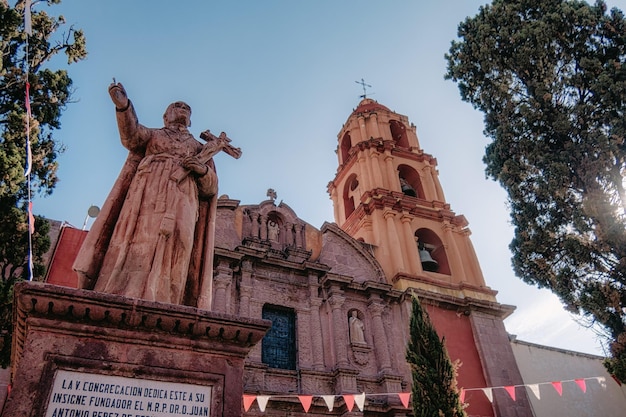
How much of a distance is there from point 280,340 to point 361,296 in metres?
2.99

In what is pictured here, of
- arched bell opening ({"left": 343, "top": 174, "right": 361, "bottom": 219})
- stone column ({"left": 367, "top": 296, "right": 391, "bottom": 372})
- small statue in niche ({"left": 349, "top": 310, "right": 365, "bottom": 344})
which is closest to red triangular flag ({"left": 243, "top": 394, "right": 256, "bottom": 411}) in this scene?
small statue in niche ({"left": 349, "top": 310, "right": 365, "bottom": 344})

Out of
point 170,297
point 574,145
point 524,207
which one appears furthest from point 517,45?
point 170,297

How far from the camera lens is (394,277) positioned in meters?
15.0

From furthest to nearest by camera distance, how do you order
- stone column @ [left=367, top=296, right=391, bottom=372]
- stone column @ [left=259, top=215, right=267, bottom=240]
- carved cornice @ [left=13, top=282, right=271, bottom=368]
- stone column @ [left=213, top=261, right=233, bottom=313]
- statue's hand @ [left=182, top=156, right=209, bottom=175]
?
stone column @ [left=259, top=215, right=267, bottom=240], stone column @ [left=367, top=296, right=391, bottom=372], stone column @ [left=213, top=261, right=233, bottom=313], statue's hand @ [left=182, top=156, right=209, bottom=175], carved cornice @ [left=13, top=282, right=271, bottom=368]

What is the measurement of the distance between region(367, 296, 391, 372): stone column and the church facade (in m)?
0.03

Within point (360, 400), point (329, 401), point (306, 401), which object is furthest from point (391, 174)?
point (306, 401)

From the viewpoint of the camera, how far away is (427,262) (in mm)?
16453

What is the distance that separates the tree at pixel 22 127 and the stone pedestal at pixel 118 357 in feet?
19.6

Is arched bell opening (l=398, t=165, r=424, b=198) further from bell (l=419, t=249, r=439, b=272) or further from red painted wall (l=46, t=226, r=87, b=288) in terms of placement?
red painted wall (l=46, t=226, r=87, b=288)

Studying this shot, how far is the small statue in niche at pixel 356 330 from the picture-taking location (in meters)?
13.0

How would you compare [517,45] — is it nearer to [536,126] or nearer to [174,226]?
[536,126]

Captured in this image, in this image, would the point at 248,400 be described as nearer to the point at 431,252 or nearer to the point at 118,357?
the point at 118,357

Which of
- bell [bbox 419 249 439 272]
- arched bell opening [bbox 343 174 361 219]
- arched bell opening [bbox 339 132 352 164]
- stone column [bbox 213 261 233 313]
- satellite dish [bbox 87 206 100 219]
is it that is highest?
arched bell opening [bbox 339 132 352 164]

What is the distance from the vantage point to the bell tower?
1566 centimetres
